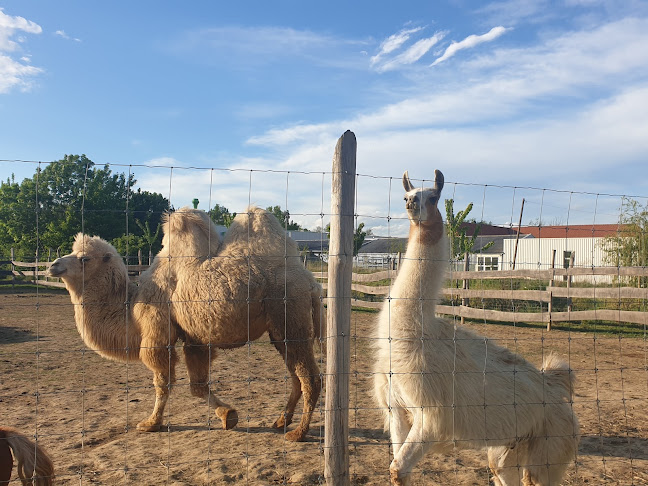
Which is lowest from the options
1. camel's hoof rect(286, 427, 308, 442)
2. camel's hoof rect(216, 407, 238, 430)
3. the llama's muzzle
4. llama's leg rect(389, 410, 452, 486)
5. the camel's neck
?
camel's hoof rect(286, 427, 308, 442)

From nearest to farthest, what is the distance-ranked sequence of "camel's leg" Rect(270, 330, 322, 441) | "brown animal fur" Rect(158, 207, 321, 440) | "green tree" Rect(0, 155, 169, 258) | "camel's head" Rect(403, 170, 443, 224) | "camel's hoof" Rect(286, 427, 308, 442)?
1. "camel's head" Rect(403, 170, 443, 224)
2. "camel's hoof" Rect(286, 427, 308, 442)
3. "brown animal fur" Rect(158, 207, 321, 440)
4. "camel's leg" Rect(270, 330, 322, 441)
5. "green tree" Rect(0, 155, 169, 258)

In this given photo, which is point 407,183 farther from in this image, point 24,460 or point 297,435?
point 24,460

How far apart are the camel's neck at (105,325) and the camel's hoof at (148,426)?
0.65m

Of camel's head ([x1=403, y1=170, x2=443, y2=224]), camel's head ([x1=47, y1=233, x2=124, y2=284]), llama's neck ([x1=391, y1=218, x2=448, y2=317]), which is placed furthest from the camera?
camel's head ([x1=47, y1=233, x2=124, y2=284])

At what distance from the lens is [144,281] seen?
524cm

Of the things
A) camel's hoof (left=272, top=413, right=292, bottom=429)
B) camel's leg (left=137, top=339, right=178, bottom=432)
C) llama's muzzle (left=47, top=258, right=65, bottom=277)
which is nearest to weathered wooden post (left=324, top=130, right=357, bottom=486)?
camel's hoof (left=272, top=413, right=292, bottom=429)

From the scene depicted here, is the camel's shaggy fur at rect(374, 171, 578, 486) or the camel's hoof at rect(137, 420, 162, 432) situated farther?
the camel's hoof at rect(137, 420, 162, 432)

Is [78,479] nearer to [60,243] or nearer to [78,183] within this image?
[60,243]

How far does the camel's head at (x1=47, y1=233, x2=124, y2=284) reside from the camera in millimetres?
5094

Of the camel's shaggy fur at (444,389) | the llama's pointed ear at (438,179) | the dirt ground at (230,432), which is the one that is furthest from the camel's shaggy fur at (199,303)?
the llama's pointed ear at (438,179)

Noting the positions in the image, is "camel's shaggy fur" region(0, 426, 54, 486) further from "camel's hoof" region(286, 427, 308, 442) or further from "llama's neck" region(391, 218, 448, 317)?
"llama's neck" region(391, 218, 448, 317)

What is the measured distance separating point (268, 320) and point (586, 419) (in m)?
3.48

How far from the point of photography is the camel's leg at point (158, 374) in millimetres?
4957

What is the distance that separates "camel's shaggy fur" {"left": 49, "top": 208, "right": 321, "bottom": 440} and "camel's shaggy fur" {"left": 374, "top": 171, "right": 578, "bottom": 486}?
1.81 m
